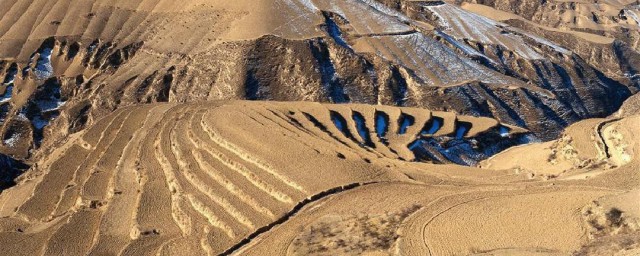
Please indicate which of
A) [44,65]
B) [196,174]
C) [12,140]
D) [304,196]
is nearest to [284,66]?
[12,140]

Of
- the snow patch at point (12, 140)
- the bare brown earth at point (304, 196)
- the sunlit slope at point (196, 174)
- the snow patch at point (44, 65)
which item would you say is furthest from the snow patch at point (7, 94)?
the bare brown earth at point (304, 196)

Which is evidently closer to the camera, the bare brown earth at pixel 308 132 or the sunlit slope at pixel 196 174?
the bare brown earth at pixel 308 132

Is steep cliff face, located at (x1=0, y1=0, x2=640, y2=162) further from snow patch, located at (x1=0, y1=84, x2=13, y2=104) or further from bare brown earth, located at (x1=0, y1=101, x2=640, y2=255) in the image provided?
bare brown earth, located at (x1=0, y1=101, x2=640, y2=255)

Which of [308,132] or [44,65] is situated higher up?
[308,132]

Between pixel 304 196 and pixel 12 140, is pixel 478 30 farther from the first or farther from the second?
pixel 304 196

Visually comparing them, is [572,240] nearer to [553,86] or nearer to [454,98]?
[454,98]

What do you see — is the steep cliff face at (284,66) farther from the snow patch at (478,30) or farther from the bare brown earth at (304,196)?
the bare brown earth at (304,196)

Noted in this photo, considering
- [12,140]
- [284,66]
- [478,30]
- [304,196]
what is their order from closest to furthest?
[304,196] < [284,66] < [12,140] < [478,30]

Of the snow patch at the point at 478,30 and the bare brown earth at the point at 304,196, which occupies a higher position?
the bare brown earth at the point at 304,196

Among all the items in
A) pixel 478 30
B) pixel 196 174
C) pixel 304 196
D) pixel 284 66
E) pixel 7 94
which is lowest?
pixel 478 30

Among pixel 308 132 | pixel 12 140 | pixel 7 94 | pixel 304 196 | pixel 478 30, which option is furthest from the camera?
pixel 478 30
